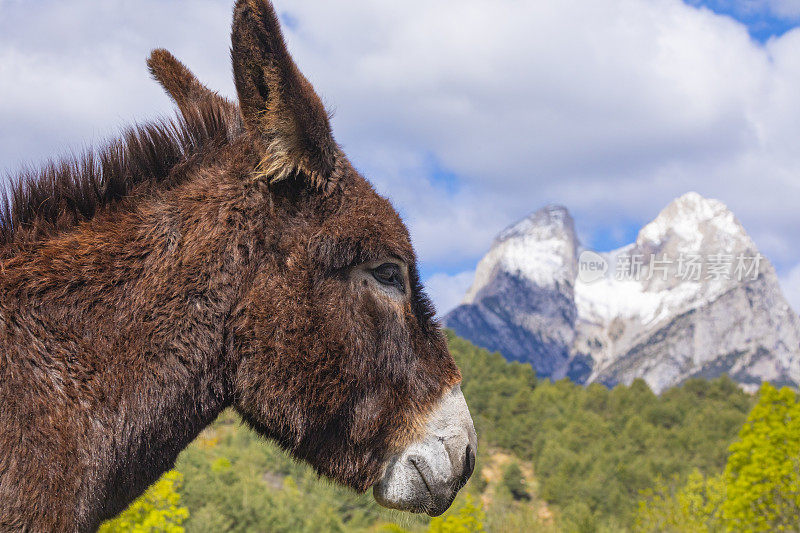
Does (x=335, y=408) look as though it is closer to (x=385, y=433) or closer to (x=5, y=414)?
(x=385, y=433)

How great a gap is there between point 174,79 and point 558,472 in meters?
39.0

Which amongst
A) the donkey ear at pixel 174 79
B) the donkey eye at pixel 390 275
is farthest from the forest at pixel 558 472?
the donkey ear at pixel 174 79

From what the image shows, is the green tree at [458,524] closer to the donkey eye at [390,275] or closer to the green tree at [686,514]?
the donkey eye at [390,275]

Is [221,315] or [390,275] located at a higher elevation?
[390,275]

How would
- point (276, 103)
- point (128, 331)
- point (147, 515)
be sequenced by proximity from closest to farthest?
1. point (128, 331)
2. point (276, 103)
3. point (147, 515)

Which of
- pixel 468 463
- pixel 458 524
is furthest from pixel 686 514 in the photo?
pixel 468 463

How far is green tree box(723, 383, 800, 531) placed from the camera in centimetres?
1098

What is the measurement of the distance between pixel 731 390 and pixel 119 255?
68800 mm

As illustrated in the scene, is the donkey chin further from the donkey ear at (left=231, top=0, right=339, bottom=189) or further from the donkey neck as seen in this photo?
the donkey ear at (left=231, top=0, right=339, bottom=189)

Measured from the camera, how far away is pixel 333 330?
2.70m

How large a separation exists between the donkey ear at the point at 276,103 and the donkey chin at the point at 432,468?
48.0 inches

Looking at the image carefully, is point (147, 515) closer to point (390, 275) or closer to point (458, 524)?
point (458, 524)

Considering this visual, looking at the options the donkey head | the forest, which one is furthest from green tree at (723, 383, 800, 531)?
the donkey head

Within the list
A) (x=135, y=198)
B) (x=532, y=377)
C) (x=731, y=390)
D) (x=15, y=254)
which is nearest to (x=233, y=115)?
(x=135, y=198)
